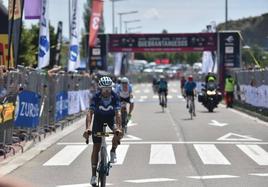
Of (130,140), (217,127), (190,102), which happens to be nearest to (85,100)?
(190,102)

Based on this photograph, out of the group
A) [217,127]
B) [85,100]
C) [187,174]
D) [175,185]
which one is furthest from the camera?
[85,100]

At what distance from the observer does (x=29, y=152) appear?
16.4 metres

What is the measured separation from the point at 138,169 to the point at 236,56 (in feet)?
146

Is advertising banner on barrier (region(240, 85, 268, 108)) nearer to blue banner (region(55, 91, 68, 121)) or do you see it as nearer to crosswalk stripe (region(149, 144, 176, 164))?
blue banner (region(55, 91, 68, 121))

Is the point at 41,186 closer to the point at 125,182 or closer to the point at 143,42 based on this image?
the point at 125,182

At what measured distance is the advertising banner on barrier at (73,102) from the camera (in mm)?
27106

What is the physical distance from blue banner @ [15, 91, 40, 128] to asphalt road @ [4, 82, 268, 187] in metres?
0.99

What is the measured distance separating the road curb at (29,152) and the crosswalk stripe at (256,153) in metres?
4.93

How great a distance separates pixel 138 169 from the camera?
13.1 metres

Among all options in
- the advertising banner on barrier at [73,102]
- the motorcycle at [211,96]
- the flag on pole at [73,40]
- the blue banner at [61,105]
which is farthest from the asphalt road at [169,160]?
the motorcycle at [211,96]

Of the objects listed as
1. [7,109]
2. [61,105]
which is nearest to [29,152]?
[7,109]

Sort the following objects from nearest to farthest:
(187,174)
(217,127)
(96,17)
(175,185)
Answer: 1. (175,185)
2. (187,174)
3. (217,127)
4. (96,17)

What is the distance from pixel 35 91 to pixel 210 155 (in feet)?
18.0

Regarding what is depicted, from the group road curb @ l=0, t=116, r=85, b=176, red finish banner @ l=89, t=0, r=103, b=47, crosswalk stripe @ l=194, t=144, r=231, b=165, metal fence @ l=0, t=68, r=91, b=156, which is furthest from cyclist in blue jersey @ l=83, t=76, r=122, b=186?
red finish banner @ l=89, t=0, r=103, b=47
